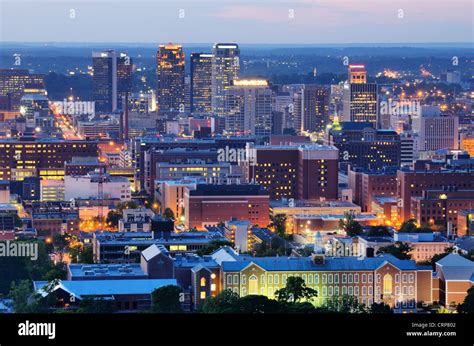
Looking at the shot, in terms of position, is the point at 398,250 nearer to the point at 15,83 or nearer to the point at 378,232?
the point at 378,232

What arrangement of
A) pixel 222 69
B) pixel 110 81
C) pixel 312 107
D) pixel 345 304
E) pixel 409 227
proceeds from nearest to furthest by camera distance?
1. pixel 345 304
2. pixel 409 227
3. pixel 222 69
4. pixel 312 107
5. pixel 110 81

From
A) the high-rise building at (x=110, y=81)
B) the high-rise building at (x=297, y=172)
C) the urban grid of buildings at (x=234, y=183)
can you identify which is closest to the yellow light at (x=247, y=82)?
the urban grid of buildings at (x=234, y=183)

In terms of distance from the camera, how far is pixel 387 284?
16156 mm

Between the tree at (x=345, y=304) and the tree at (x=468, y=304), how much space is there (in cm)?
103

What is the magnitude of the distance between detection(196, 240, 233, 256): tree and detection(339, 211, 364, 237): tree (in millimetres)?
3908

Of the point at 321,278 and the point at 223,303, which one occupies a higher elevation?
the point at 223,303

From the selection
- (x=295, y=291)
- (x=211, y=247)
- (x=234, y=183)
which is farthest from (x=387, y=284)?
(x=234, y=183)

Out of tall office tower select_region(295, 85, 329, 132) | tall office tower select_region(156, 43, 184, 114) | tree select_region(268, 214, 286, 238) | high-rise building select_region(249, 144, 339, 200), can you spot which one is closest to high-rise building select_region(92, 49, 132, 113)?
tall office tower select_region(156, 43, 184, 114)

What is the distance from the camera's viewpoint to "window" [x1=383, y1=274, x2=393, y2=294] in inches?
631

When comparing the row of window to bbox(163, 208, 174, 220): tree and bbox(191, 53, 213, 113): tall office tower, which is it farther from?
bbox(191, 53, 213, 113): tall office tower

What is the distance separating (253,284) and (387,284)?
1687 millimetres

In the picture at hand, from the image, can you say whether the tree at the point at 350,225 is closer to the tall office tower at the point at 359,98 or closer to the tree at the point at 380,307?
the tree at the point at 380,307

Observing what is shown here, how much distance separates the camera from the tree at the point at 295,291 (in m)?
14.8

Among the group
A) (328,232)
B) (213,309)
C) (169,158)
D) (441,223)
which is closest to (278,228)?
(328,232)
